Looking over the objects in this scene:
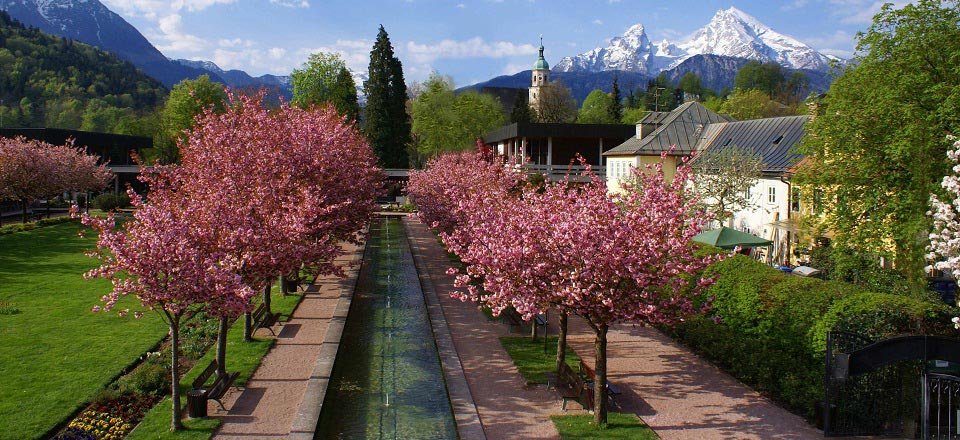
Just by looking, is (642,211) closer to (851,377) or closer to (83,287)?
(851,377)

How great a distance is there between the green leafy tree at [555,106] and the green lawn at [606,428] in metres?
101

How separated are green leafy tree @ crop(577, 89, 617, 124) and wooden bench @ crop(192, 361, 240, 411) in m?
93.8

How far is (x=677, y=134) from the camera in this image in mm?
49500

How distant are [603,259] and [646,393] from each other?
15.6ft

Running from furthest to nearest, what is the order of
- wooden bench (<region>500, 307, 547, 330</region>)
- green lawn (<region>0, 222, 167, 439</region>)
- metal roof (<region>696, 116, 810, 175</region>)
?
metal roof (<region>696, 116, 810, 175</region>) → wooden bench (<region>500, 307, 547, 330</region>) → green lawn (<region>0, 222, 167, 439</region>)

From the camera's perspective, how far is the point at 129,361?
17000 mm

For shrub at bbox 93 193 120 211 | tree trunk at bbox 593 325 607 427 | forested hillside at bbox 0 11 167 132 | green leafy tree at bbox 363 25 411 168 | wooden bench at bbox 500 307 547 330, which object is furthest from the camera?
forested hillside at bbox 0 11 167 132

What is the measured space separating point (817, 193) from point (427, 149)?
212ft

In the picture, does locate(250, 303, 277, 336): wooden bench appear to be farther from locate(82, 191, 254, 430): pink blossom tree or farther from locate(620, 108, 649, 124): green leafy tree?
locate(620, 108, 649, 124): green leafy tree

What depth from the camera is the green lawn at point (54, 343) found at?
13.8m

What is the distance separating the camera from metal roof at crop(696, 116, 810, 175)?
36406 millimetres

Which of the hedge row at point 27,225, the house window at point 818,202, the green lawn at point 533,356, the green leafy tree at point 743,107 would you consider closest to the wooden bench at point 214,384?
the green lawn at point 533,356

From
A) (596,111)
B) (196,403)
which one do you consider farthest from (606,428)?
(596,111)

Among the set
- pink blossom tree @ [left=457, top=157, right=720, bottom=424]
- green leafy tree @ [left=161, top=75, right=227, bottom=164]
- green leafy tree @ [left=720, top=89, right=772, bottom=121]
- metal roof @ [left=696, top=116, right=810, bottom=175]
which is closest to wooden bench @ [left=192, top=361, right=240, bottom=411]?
pink blossom tree @ [left=457, top=157, right=720, bottom=424]
